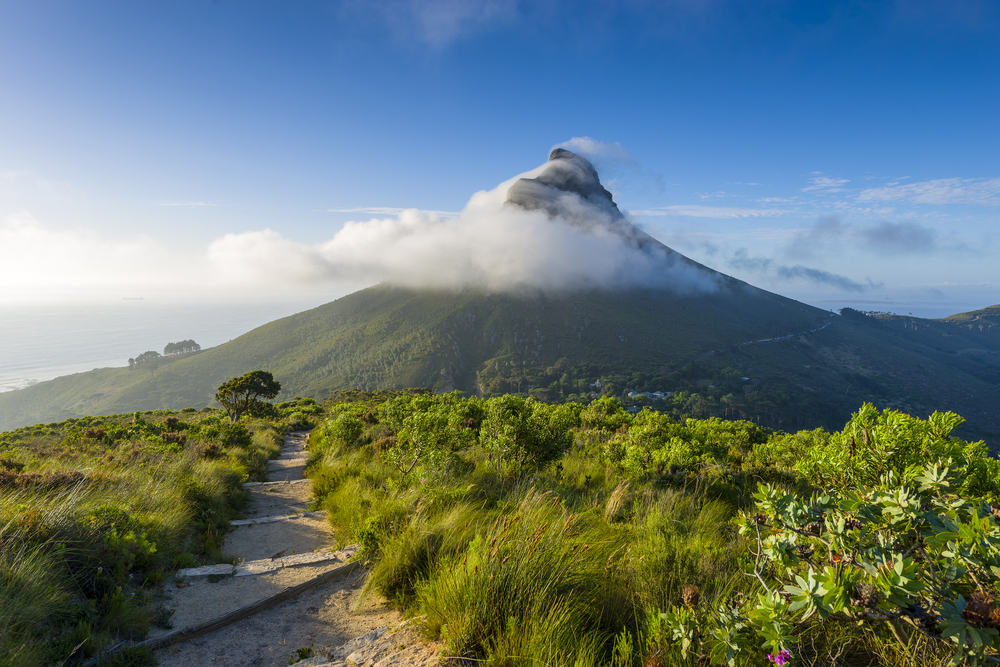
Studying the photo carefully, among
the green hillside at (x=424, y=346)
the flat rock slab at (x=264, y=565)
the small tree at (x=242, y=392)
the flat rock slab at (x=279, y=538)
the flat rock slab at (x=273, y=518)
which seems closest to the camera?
the flat rock slab at (x=264, y=565)

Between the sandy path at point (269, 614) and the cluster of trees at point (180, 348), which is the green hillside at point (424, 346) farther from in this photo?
the sandy path at point (269, 614)

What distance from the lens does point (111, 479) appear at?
6.21 m

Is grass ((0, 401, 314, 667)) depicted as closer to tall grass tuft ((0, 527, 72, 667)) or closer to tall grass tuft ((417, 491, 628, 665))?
tall grass tuft ((0, 527, 72, 667))

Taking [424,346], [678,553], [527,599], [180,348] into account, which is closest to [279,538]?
[527,599]

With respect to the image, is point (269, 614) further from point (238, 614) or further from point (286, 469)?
point (286, 469)

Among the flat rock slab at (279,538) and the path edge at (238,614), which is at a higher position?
the path edge at (238,614)

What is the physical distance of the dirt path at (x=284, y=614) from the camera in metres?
3.51

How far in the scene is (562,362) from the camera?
148 m

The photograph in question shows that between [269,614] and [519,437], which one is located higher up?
[269,614]

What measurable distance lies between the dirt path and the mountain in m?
114

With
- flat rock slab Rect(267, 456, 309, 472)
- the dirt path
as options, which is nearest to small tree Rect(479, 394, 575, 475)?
the dirt path

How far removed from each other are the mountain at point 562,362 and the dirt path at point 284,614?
373 ft

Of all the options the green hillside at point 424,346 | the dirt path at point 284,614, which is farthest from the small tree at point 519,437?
the green hillside at point 424,346

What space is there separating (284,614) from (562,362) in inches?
5739
